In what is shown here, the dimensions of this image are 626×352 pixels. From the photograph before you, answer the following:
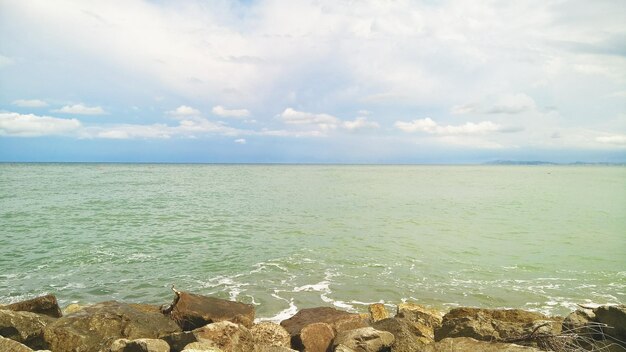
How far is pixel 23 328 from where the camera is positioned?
8.41 metres

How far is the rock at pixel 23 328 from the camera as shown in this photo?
8148mm

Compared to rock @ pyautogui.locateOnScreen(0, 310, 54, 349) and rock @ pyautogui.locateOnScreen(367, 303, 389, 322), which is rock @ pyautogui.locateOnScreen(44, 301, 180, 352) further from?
rock @ pyautogui.locateOnScreen(367, 303, 389, 322)

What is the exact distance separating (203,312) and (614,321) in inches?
360

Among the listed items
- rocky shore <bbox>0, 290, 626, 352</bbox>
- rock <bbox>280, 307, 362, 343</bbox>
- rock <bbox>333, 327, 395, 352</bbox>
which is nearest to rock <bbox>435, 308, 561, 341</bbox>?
rocky shore <bbox>0, 290, 626, 352</bbox>

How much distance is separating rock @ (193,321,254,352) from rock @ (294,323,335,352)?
4.19 feet

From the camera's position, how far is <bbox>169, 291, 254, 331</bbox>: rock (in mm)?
9750

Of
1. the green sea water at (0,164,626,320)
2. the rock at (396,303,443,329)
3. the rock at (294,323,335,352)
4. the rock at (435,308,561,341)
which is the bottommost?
the green sea water at (0,164,626,320)

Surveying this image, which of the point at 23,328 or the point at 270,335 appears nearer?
the point at 23,328

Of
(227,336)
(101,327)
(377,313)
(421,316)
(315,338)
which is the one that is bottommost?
(377,313)

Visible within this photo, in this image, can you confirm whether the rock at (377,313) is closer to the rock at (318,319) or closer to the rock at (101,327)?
the rock at (318,319)

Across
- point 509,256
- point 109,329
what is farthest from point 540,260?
point 109,329

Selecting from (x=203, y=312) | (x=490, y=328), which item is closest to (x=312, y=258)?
(x=203, y=312)

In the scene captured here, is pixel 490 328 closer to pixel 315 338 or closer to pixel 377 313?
pixel 315 338

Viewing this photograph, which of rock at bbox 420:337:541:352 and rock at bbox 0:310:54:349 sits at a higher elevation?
rock at bbox 420:337:541:352
